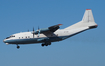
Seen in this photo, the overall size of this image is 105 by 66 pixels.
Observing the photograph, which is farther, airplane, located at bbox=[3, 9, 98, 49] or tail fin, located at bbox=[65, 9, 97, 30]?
tail fin, located at bbox=[65, 9, 97, 30]

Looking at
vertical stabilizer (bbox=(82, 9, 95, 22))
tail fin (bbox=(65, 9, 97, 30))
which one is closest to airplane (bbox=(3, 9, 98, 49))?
tail fin (bbox=(65, 9, 97, 30))

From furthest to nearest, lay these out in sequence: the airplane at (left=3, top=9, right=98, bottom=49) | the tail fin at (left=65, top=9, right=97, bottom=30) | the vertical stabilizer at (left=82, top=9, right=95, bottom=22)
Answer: the vertical stabilizer at (left=82, top=9, right=95, bottom=22) → the tail fin at (left=65, top=9, right=97, bottom=30) → the airplane at (left=3, top=9, right=98, bottom=49)

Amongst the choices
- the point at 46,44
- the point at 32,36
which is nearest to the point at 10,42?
the point at 32,36

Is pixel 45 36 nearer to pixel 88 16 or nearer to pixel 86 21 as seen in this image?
pixel 86 21

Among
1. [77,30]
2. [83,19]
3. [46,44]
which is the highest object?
[83,19]

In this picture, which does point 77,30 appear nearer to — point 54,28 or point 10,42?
point 54,28

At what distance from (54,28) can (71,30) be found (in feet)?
13.0

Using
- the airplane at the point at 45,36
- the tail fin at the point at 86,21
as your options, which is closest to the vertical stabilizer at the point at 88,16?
the tail fin at the point at 86,21

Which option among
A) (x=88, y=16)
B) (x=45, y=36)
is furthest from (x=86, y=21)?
(x=45, y=36)

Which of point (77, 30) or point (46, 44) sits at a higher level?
point (77, 30)

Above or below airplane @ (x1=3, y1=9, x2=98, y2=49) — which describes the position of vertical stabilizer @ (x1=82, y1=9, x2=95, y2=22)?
above

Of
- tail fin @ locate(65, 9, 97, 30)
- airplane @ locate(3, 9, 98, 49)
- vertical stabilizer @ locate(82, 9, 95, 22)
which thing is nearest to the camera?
airplane @ locate(3, 9, 98, 49)

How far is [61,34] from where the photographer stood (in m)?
37.1

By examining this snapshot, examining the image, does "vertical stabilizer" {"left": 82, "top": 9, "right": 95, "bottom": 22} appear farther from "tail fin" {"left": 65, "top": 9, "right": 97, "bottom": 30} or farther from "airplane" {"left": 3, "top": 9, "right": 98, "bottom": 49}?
"airplane" {"left": 3, "top": 9, "right": 98, "bottom": 49}
